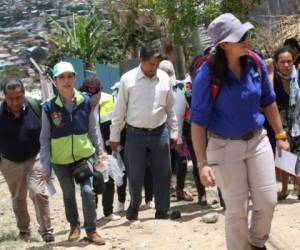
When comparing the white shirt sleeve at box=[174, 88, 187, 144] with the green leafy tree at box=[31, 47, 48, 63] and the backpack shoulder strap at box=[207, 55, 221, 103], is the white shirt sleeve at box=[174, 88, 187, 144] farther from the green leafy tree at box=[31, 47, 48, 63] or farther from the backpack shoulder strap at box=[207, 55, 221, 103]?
the green leafy tree at box=[31, 47, 48, 63]

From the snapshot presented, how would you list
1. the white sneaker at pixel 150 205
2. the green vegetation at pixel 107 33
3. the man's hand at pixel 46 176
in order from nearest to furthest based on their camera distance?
1. the man's hand at pixel 46 176
2. the white sneaker at pixel 150 205
3. the green vegetation at pixel 107 33

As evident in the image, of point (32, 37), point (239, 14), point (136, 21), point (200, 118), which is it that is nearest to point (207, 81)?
point (200, 118)

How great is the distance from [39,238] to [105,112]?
158cm

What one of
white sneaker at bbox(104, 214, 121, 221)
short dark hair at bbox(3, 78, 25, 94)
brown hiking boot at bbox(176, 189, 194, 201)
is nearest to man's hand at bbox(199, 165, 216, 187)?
short dark hair at bbox(3, 78, 25, 94)

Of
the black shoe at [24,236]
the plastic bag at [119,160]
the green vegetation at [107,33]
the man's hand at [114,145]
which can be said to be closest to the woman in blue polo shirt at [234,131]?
the man's hand at [114,145]

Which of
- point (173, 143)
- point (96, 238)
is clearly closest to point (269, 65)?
point (173, 143)

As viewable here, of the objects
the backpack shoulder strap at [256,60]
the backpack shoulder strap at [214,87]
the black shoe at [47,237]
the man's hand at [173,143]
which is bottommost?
the black shoe at [47,237]

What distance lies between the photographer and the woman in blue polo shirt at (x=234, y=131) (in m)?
4.16

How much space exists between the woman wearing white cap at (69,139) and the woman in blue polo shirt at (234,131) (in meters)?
1.81

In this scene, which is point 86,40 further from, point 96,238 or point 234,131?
point 234,131

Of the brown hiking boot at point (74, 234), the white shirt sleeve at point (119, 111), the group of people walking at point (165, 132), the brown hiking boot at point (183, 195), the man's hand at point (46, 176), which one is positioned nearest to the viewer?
the group of people walking at point (165, 132)

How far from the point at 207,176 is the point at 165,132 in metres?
2.39

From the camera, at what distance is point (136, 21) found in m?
19.3

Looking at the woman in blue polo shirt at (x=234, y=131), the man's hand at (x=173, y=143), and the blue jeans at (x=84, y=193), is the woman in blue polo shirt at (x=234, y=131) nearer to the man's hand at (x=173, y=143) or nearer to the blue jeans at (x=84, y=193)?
the blue jeans at (x=84, y=193)
